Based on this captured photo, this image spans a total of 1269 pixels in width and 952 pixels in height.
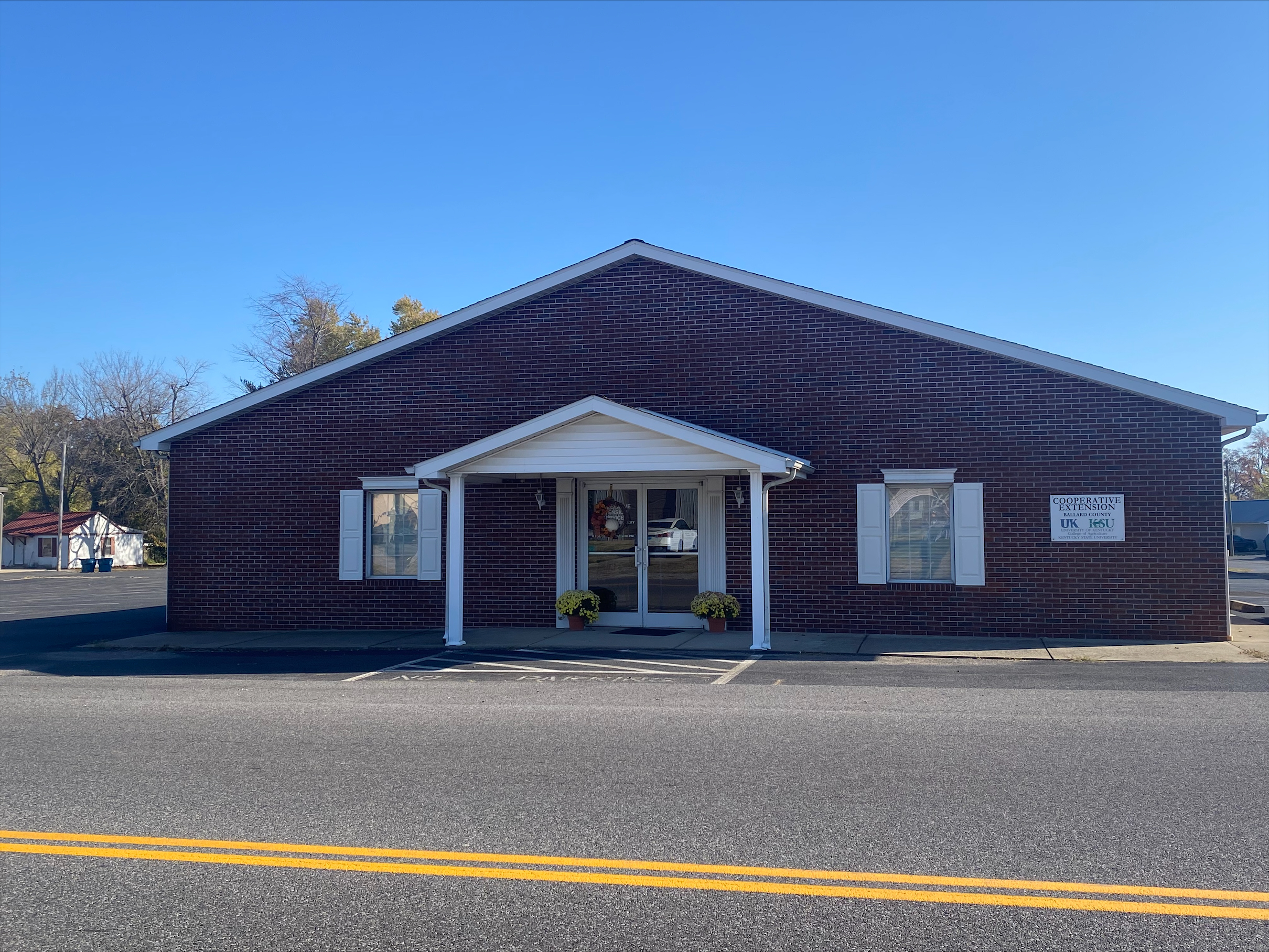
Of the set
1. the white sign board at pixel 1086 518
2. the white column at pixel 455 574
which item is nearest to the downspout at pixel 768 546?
the white sign board at pixel 1086 518

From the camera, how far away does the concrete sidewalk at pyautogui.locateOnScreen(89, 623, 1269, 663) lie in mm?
13148

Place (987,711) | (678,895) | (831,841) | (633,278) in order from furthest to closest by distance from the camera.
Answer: (633,278) < (987,711) < (831,841) < (678,895)

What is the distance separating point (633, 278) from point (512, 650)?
20.4 feet

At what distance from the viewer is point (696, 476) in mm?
16188

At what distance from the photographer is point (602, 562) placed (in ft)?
54.4

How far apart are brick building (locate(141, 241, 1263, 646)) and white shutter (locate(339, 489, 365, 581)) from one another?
5 centimetres

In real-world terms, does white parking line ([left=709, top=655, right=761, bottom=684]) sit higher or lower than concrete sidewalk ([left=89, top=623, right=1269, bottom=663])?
lower

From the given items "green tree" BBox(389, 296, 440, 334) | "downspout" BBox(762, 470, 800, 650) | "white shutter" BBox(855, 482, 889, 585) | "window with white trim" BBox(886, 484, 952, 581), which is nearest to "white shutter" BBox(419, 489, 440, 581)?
"downspout" BBox(762, 470, 800, 650)

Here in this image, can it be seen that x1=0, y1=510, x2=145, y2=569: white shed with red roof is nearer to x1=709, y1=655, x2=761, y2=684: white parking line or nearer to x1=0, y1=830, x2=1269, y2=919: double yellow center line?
x1=709, y1=655, x2=761, y2=684: white parking line

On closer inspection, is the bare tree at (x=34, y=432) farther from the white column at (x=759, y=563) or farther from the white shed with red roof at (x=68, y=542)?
the white column at (x=759, y=563)

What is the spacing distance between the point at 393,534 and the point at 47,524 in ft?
156

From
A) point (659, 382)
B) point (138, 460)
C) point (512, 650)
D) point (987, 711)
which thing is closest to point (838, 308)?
point (659, 382)

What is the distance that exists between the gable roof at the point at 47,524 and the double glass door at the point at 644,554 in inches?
1876

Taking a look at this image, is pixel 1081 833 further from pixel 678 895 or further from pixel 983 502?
pixel 983 502
